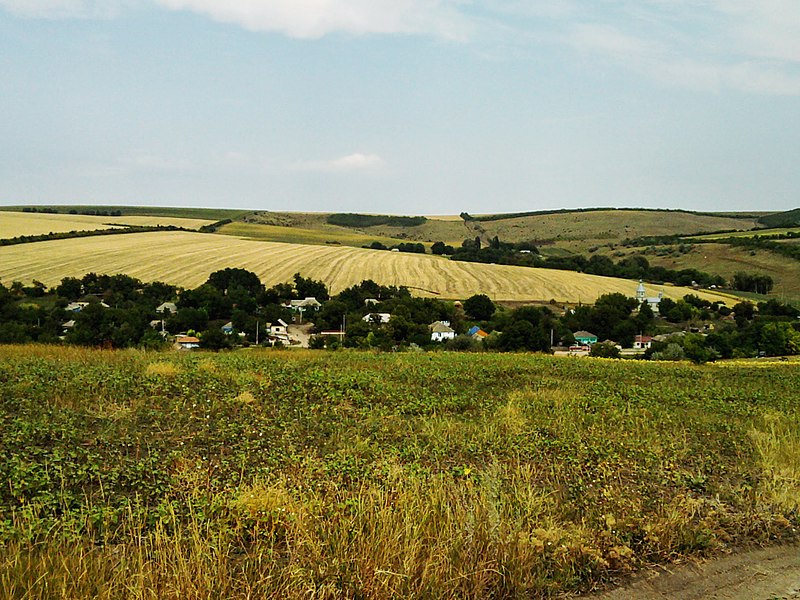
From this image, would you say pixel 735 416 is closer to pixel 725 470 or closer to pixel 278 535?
pixel 725 470

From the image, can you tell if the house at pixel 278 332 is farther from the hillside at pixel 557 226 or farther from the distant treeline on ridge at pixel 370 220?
Answer: the distant treeline on ridge at pixel 370 220

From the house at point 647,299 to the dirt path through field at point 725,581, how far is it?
72044 mm

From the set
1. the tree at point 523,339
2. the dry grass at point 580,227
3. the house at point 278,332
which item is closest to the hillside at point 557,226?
the dry grass at point 580,227

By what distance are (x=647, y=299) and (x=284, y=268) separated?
44.6 m

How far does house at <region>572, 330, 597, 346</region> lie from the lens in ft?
188

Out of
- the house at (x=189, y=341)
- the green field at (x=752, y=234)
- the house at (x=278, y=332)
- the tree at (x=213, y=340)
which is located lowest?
the house at (x=278, y=332)

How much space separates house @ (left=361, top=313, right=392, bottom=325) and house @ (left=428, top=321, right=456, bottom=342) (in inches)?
156

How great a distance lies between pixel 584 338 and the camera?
5844 cm

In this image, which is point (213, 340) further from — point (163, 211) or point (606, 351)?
point (163, 211)

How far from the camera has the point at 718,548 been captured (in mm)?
5883

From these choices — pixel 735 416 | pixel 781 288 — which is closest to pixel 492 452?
pixel 735 416

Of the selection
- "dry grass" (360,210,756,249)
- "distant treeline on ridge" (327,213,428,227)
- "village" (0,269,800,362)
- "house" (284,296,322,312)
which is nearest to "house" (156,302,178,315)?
"village" (0,269,800,362)

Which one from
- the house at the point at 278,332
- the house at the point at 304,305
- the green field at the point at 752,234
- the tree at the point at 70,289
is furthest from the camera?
the green field at the point at 752,234

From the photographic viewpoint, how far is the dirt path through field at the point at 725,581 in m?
5.01
